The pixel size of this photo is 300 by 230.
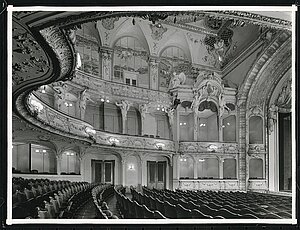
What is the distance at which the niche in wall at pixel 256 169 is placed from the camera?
3552mm

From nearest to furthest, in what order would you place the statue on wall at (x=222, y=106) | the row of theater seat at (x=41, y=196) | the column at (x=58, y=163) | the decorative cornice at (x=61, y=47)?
the decorative cornice at (x=61, y=47)
the row of theater seat at (x=41, y=196)
the column at (x=58, y=163)
the statue on wall at (x=222, y=106)

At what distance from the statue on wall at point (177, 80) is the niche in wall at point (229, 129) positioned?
59 cm

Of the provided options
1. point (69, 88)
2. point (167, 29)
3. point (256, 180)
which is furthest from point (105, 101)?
point (256, 180)

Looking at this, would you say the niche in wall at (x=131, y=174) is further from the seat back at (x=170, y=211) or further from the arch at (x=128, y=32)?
the arch at (x=128, y=32)

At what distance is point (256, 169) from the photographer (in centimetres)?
362

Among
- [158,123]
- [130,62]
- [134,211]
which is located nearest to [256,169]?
[158,123]

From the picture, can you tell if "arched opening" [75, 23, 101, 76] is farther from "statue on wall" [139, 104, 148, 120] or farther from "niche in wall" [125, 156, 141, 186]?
"niche in wall" [125, 156, 141, 186]

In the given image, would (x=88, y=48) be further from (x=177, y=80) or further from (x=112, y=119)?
(x=177, y=80)

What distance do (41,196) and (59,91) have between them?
98 centimetres

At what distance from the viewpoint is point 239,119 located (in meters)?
3.81

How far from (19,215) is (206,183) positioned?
1696 millimetres

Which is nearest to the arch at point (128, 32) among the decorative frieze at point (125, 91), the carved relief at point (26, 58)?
the decorative frieze at point (125, 91)

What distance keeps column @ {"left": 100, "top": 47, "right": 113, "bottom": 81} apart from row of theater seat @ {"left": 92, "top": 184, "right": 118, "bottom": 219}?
1.03 m
